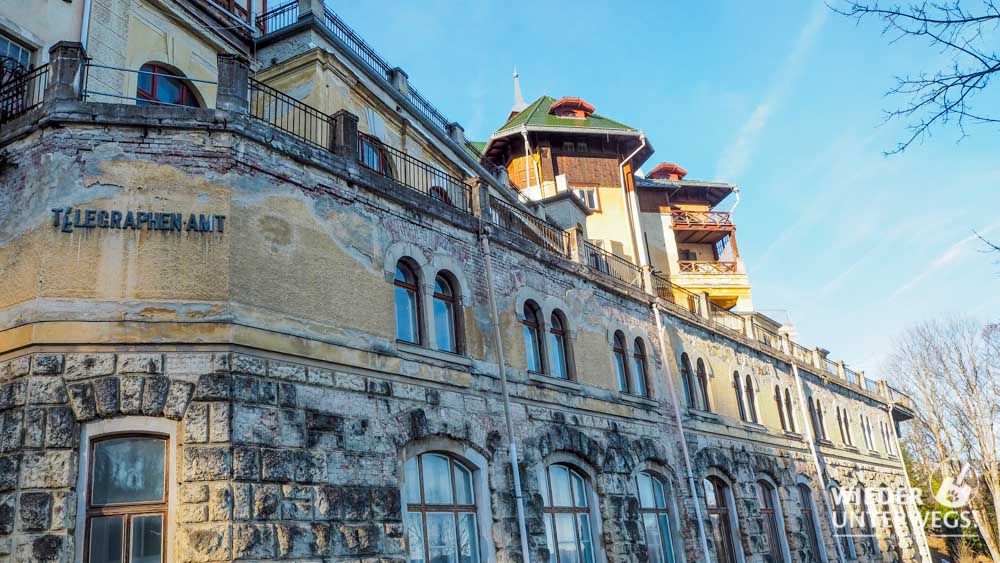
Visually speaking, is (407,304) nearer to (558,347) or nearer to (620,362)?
(558,347)

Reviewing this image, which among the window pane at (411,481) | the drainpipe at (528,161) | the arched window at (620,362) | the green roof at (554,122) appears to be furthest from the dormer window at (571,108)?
the window pane at (411,481)

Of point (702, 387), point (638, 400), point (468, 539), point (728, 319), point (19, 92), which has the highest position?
point (19, 92)

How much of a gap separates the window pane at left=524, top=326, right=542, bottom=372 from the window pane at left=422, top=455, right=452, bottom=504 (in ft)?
10.9

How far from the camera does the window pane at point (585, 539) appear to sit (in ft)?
47.7

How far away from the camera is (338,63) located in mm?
16984

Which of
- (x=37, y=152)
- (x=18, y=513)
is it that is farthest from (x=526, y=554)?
(x=37, y=152)

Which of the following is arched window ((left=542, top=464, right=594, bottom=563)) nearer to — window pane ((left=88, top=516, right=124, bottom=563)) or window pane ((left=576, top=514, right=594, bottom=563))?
window pane ((left=576, top=514, right=594, bottom=563))

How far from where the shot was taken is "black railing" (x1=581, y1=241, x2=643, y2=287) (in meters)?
18.6

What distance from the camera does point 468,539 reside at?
12289 millimetres

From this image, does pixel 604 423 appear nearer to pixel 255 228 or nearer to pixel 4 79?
pixel 255 228

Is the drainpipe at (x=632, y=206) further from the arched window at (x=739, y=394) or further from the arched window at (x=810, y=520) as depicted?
the arched window at (x=810, y=520)

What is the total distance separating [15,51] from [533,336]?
1020cm

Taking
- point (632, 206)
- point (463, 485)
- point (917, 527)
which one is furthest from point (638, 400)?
point (917, 527)

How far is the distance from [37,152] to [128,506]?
187 inches
